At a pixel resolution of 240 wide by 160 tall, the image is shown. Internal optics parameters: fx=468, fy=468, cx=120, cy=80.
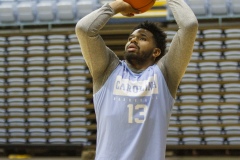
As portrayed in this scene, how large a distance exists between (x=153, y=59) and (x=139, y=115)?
0.40 meters

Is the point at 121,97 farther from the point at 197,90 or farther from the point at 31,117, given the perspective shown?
the point at 31,117

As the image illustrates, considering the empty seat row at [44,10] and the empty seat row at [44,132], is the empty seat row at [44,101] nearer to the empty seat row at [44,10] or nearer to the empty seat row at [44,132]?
the empty seat row at [44,132]

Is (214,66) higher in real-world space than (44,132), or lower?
higher

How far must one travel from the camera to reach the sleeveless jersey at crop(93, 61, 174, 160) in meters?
2.37

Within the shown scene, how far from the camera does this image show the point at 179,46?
2.42 metres

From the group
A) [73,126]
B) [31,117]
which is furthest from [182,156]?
[31,117]

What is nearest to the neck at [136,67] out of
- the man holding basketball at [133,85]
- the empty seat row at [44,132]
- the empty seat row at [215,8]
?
the man holding basketball at [133,85]

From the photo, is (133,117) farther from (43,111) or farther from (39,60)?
(39,60)

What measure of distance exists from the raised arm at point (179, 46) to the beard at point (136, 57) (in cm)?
9

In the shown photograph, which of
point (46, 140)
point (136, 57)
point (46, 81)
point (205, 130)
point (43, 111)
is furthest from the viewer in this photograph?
point (46, 81)

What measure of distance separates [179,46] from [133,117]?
1.43 feet

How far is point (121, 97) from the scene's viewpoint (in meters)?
2.42

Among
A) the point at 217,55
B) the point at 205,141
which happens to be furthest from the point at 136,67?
the point at 217,55

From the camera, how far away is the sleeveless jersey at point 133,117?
7.78 ft
